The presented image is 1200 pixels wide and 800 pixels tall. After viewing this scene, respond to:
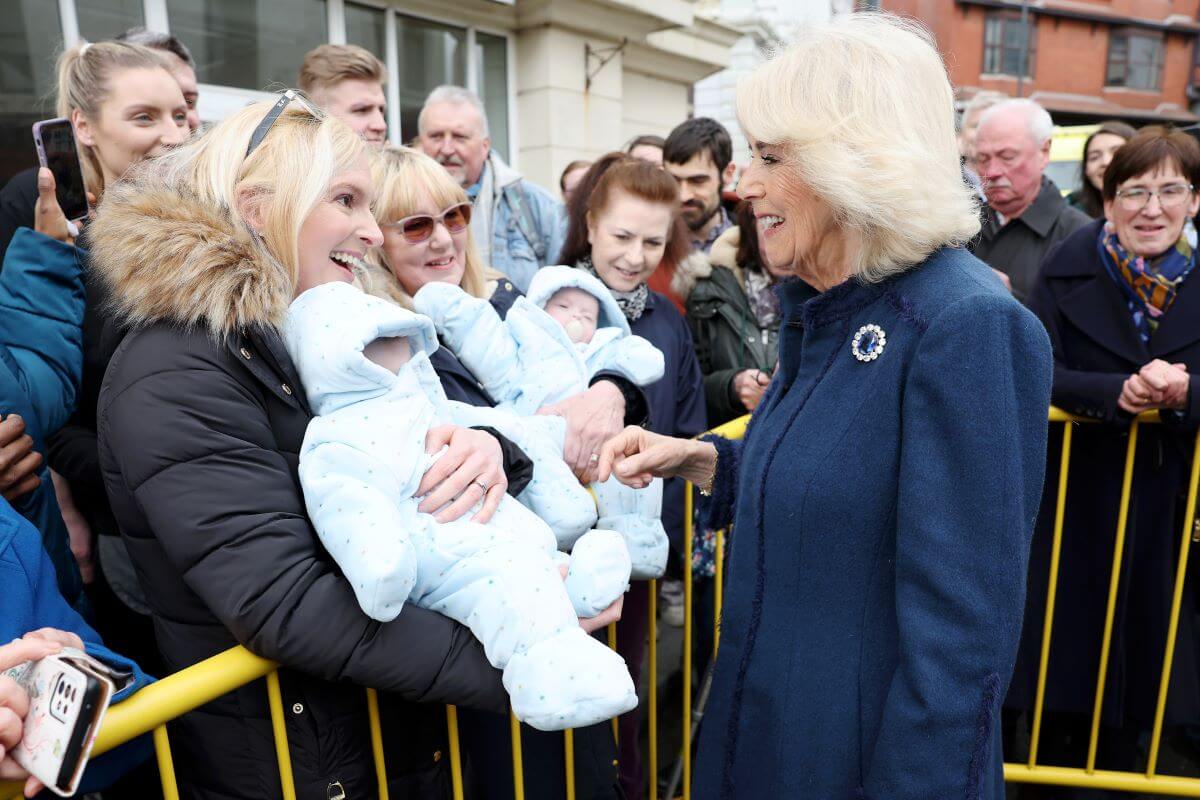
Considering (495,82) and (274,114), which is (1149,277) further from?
(495,82)

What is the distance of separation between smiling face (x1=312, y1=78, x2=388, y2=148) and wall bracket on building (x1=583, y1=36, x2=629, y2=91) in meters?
6.11

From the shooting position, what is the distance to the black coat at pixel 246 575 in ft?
4.24

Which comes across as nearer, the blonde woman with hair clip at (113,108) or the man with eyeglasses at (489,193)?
the blonde woman with hair clip at (113,108)

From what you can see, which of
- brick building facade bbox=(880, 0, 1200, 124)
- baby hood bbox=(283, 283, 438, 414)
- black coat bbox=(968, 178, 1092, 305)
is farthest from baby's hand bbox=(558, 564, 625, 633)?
brick building facade bbox=(880, 0, 1200, 124)

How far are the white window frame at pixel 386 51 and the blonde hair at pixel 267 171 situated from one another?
133 inches

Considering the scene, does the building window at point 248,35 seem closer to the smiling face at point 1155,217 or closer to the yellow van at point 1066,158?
the smiling face at point 1155,217

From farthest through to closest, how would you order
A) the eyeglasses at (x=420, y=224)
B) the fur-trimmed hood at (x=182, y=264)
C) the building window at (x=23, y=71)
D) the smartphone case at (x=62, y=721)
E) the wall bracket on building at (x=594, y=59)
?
1. the wall bracket on building at (x=594, y=59)
2. the building window at (x=23, y=71)
3. the eyeglasses at (x=420, y=224)
4. the fur-trimmed hood at (x=182, y=264)
5. the smartphone case at (x=62, y=721)

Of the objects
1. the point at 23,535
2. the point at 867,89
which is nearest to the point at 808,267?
the point at 867,89

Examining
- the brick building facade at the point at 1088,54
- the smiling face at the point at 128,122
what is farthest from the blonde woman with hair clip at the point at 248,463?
the brick building facade at the point at 1088,54

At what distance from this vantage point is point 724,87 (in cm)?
1759

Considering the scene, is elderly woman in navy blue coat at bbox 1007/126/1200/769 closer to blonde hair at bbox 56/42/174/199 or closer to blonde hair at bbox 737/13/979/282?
blonde hair at bbox 737/13/979/282

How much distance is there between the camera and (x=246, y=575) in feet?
4.25

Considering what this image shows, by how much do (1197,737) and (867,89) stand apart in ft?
11.7

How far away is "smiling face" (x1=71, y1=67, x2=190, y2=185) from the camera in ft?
8.48
